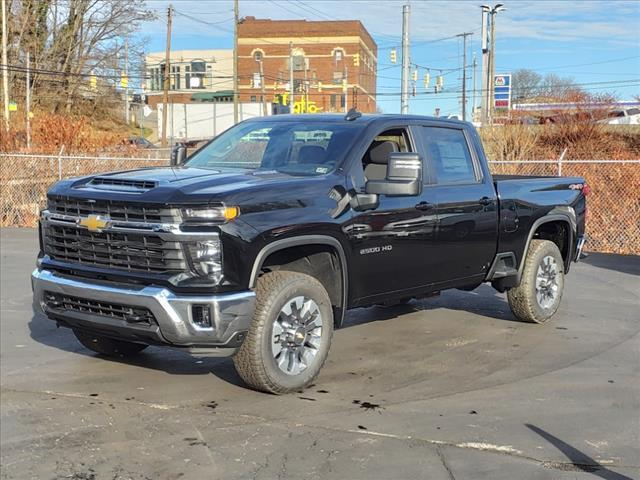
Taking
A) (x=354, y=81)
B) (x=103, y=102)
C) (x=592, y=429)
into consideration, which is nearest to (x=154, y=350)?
(x=592, y=429)

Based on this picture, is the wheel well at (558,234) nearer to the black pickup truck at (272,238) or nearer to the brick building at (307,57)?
the black pickup truck at (272,238)

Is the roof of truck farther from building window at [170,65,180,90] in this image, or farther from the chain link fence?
building window at [170,65,180,90]

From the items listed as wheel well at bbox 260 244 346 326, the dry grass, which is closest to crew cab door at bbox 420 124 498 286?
Answer: wheel well at bbox 260 244 346 326

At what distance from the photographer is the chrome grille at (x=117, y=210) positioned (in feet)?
15.4

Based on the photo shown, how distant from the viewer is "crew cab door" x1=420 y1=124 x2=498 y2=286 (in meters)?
6.47

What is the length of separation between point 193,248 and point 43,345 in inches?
114

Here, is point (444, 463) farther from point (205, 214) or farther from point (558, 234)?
point (558, 234)

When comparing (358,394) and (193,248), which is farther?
(358,394)

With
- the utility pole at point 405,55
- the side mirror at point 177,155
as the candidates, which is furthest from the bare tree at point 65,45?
the side mirror at point 177,155

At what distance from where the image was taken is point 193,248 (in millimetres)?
4680

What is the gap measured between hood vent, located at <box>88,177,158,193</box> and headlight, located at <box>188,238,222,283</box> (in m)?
0.58

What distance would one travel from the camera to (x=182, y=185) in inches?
193

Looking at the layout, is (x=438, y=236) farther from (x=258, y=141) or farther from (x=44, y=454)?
(x=44, y=454)

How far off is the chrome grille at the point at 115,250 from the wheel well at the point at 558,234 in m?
4.74
